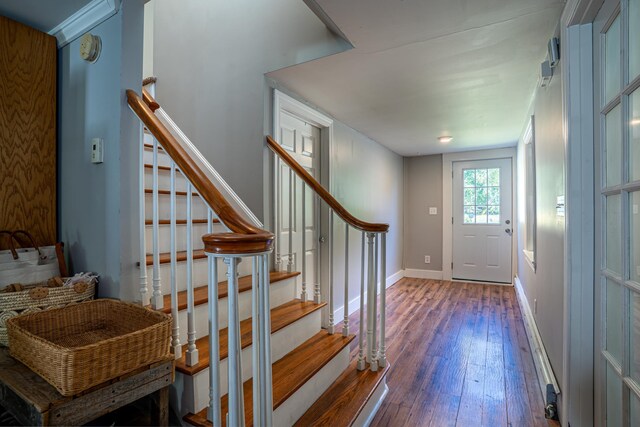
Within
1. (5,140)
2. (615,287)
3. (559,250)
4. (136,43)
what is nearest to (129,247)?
(5,140)

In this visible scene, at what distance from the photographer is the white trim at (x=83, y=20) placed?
1378 millimetres

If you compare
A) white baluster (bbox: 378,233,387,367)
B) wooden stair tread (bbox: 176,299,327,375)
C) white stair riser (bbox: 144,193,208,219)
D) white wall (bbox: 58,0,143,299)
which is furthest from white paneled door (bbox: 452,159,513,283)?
white wall (bbox: 58,0,143,299)

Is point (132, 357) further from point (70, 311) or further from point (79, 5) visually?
point (79, 5)

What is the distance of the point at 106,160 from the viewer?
4.55ft

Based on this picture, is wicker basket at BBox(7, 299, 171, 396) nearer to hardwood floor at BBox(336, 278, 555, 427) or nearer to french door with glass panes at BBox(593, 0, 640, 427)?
hardwood floor at BBox(336, 278, 555, 427)

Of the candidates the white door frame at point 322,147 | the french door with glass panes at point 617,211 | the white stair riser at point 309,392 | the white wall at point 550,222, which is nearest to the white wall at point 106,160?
the white stair riser at point 309,392

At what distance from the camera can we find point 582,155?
1328 mm

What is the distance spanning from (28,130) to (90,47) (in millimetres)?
495

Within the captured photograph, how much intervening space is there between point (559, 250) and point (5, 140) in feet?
9.01

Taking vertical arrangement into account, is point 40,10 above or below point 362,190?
above

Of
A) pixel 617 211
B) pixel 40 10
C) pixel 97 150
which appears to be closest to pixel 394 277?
pixel 617 211

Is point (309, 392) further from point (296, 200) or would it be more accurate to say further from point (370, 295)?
point (296, 200)

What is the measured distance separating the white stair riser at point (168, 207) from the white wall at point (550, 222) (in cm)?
224

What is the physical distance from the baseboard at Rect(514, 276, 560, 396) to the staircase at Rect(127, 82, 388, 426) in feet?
3.30
